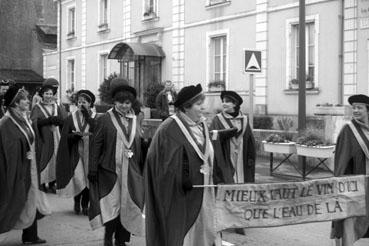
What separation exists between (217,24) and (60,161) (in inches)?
550

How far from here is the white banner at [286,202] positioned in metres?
5.65

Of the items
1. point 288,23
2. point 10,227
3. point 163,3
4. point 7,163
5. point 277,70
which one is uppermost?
point 163,3

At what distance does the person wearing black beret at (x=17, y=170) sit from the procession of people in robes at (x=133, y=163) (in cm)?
1

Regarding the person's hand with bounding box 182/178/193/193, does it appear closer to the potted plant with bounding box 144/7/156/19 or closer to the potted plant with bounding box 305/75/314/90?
the potted plant with bounding box 305/75/314/90

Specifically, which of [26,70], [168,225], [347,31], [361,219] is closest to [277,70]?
[347,31]

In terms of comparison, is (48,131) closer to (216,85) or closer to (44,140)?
(44,140)

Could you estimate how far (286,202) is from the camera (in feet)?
19.1

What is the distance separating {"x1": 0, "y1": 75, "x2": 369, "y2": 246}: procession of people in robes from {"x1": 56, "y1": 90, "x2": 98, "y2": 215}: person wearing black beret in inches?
0.6

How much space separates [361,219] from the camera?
6.48 metres

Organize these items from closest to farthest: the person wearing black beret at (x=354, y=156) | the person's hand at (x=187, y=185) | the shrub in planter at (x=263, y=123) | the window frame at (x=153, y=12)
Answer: the person's hand at (x=187, y=185), the person wearing black beret at (x=354, y=156), the shrub in planter at (x=263, y=123), the window frame at (x=153, y=12)

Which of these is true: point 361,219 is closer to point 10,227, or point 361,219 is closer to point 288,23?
point 10,227

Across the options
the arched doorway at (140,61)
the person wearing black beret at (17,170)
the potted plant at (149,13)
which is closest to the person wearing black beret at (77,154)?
the person wearing black beret at (17,170)

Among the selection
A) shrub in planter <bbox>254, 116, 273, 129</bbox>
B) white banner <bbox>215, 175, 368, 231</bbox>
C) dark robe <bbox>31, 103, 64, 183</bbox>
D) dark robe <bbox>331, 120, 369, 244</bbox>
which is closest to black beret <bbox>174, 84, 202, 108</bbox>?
white banner <bbox>215, 175, 368, 231</bbox>

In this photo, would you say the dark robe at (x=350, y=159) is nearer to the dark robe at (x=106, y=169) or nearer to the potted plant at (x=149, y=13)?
the dark robe at (x=106, y=169)
